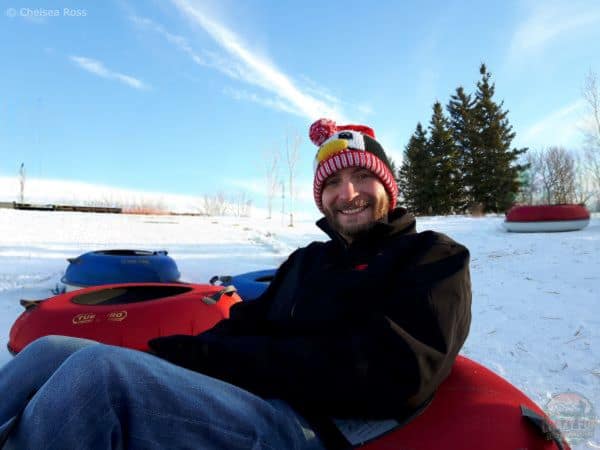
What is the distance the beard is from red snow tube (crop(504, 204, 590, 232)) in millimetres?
9591

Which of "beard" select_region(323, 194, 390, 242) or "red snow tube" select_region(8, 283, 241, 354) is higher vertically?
"beard" select_region(323, 194, 390, 242)

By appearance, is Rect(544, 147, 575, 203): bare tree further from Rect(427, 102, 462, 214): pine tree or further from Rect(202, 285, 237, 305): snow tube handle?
Rect(202, 285, 237, 305): snow tube handle

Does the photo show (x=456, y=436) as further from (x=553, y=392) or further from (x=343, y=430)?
(x=553, y=392)

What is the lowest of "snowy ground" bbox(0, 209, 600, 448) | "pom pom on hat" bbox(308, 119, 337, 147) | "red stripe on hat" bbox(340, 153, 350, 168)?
"snowy ground" bbox(0, 209, 600, 448)

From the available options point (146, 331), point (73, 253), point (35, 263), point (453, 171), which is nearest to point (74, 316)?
point (146, 331)

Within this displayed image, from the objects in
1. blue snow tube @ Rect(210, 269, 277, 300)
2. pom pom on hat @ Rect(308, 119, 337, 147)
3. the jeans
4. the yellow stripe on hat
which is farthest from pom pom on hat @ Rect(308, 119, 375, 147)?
A: blue snow tube @ Rect(210, 269, 277, 300)

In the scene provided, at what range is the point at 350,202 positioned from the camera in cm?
179

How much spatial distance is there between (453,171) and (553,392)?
25750 mm

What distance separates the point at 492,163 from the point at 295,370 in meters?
27.6

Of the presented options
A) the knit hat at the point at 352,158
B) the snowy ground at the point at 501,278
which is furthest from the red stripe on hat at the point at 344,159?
the snowy ground at the point at 501,278

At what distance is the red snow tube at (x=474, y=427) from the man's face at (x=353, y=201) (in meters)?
0.78

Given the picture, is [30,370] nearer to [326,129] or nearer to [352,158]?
[352,158]

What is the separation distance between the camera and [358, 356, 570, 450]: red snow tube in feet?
3.61

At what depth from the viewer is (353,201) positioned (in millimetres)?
1796
